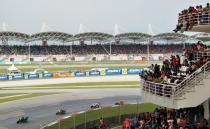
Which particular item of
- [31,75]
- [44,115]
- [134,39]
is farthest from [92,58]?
[44,115]

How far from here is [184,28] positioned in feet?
60.4

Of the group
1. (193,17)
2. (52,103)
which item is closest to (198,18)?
(193,17)

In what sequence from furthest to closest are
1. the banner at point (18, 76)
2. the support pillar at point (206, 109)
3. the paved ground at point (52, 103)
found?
the banner at point (18, 76) < the paved ground at point (52, 103) < the support pillar at point (206, 109)

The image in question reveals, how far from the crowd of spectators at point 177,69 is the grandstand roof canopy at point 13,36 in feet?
317

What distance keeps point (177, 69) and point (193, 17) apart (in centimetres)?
254

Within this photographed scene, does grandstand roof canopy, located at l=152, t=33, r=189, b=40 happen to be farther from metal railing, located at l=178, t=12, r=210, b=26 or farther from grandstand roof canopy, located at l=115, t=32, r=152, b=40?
metal railing, located at l=178, t=12, r=210, b=26

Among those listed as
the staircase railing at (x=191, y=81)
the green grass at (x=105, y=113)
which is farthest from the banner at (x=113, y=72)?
the staircase railing at (x=191, y=81)

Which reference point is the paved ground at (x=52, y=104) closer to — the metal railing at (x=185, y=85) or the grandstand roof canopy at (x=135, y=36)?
the metal railing at (x=185, y=85)

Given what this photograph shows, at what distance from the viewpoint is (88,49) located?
406 feet

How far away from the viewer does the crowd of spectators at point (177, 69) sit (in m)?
16.5

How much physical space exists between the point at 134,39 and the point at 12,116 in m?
96.5

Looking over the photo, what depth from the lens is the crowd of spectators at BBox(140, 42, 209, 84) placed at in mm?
16516

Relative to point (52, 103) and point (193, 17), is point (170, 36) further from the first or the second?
point (193, 17)

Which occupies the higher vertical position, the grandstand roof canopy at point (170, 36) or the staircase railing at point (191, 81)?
the grandstand roof canopy at point (170, 36)
